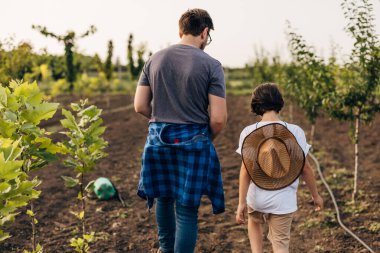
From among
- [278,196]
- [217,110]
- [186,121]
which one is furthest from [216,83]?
[278,196]

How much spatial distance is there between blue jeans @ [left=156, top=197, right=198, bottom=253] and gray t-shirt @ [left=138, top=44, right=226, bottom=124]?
599mm

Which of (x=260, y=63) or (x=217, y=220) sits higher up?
(x=260, y=63)

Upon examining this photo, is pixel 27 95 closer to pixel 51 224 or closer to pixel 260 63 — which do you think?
pixel 51 224

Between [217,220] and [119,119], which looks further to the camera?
[119,119]

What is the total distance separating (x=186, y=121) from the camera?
3.27 m

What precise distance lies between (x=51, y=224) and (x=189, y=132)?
285cm

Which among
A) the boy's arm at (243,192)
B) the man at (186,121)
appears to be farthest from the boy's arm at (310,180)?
the man at (186,121)

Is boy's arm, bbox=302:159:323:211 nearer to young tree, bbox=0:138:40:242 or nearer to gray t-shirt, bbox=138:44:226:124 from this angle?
gray t-shirt, bbox=138:44:226:124

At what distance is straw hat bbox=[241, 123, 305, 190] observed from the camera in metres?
3.26

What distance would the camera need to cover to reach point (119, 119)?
13.2m

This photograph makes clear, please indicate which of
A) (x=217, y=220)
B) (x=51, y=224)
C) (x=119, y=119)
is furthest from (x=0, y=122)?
(x=119, y=119)

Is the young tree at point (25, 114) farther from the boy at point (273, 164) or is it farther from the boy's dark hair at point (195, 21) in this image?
the boy at point (273, 164)

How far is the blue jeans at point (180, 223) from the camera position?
3344 millimetres

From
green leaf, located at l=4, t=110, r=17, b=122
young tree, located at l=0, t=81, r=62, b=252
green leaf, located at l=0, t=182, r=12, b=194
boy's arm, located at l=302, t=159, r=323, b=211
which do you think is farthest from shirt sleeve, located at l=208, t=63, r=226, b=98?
green leaf, located at l=0, t=182, r=12, b=194
